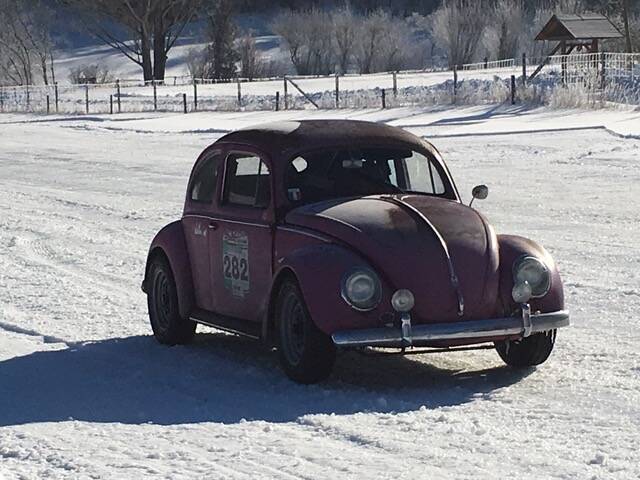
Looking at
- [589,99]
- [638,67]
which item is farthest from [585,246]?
[638,67]

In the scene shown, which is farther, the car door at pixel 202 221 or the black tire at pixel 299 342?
the car door at pixel 202 221

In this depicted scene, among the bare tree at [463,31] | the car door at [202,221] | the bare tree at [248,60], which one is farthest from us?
the bare tree at [248,60]

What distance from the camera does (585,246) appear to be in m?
15.5

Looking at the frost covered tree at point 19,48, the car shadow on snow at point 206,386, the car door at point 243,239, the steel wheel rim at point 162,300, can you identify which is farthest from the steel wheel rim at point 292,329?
the frost covered tree at point 19,48

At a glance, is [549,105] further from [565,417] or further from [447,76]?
[565,417]

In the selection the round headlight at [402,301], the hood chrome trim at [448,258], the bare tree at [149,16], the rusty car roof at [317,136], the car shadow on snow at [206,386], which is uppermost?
the bare tree at [149,16]

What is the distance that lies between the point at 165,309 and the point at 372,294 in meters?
2.64

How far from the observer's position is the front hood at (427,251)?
8.63 m

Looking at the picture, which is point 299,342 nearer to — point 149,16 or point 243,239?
point 243,239

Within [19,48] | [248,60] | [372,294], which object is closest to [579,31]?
[248,60]

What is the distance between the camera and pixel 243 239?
384 inches

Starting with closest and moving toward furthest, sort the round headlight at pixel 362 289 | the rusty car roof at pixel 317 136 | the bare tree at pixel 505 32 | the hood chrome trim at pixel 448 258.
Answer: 1. the round headlight at pixel 362 289
2. the hood chrome trim at pixel 448 258
3. the rusty car roof at pixel 317 136
4. the bare tree at pixel 505 32

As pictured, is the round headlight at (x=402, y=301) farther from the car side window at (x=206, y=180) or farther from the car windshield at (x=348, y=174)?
the car side window at (x=206, y=180)

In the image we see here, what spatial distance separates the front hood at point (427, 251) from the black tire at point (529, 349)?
0.55 meters
